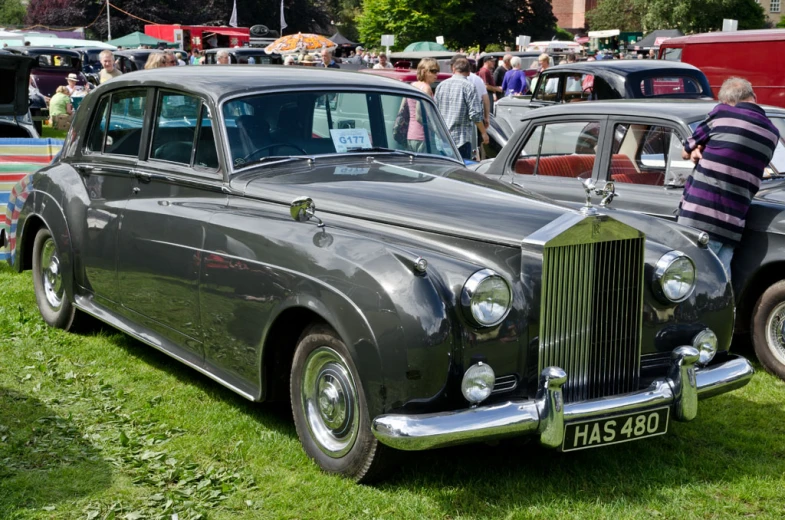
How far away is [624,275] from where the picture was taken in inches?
162

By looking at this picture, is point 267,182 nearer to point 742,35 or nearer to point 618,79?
point 618,79

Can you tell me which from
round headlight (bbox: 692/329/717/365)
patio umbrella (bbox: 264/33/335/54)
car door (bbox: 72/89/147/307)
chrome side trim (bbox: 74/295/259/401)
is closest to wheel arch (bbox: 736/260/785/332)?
round headlight (bbox: 692/329/717/365)

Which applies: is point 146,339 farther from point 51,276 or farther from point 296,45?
point 296,45

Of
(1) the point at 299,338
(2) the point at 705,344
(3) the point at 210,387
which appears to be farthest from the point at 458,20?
(1) the point at 299,338

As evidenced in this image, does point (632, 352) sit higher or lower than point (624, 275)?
lower

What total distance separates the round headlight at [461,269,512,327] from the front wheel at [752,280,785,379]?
111 inches

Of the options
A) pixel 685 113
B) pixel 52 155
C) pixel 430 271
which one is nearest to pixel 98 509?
pixel 430 271

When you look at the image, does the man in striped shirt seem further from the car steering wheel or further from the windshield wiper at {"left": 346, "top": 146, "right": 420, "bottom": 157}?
the car steering wheel

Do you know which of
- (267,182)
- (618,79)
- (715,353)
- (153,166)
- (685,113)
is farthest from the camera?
(618,79)

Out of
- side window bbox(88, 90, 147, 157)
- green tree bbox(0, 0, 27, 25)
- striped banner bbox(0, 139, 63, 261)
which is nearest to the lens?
side window bbox(88, 90, 147, 157)

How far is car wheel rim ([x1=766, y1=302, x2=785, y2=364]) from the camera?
5832 mm

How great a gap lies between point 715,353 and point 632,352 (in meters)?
0.53

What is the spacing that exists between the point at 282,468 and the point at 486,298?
135cm

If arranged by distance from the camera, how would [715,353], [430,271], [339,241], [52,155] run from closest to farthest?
[430,271] < [339,241] < [715,353] < [52,155]
